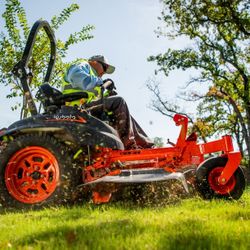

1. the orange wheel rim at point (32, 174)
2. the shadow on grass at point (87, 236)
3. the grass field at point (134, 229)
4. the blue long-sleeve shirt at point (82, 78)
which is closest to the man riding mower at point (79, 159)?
the orange wheel rim at point (32, 174)

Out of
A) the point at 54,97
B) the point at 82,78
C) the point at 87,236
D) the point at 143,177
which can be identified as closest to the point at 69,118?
the point at 54,97

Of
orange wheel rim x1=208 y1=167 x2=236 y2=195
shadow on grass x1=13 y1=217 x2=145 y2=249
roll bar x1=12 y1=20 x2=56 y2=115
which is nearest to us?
shadow on grass x1=13 y1=217 x2=145 y2=249

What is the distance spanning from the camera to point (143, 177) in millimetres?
4797

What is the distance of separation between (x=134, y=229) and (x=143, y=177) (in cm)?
174

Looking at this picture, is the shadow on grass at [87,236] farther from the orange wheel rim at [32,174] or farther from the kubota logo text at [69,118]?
the kubota logo text at [69,118]

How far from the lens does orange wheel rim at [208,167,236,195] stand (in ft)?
17.1

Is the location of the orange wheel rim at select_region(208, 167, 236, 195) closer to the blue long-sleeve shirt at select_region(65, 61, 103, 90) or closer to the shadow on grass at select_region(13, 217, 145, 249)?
the blue long-sleeve shirt at select_region(65, 61, 103, 90)

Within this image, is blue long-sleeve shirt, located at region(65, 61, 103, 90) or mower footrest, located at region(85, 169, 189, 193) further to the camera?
blue long-sleeve shirt, located at region(65, 61, 103, 90)

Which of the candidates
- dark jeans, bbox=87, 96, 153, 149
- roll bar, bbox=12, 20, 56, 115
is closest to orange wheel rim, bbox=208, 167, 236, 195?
dark jeans, bbox=87, 96, 153, 149

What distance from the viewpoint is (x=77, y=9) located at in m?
16.5

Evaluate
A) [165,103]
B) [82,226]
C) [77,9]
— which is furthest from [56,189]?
[165,103]

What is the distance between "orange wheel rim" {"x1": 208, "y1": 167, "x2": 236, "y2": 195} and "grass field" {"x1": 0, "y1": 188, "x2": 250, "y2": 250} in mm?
701

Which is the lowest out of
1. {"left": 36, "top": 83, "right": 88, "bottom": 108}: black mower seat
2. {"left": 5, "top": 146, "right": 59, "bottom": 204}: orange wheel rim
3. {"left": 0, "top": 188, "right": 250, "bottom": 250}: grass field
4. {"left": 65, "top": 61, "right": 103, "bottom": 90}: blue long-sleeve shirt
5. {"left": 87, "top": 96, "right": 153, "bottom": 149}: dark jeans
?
{"left": 0, "top": 188, "right": 250, "bottom": 250}: grass field

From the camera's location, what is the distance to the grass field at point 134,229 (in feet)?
8.55
